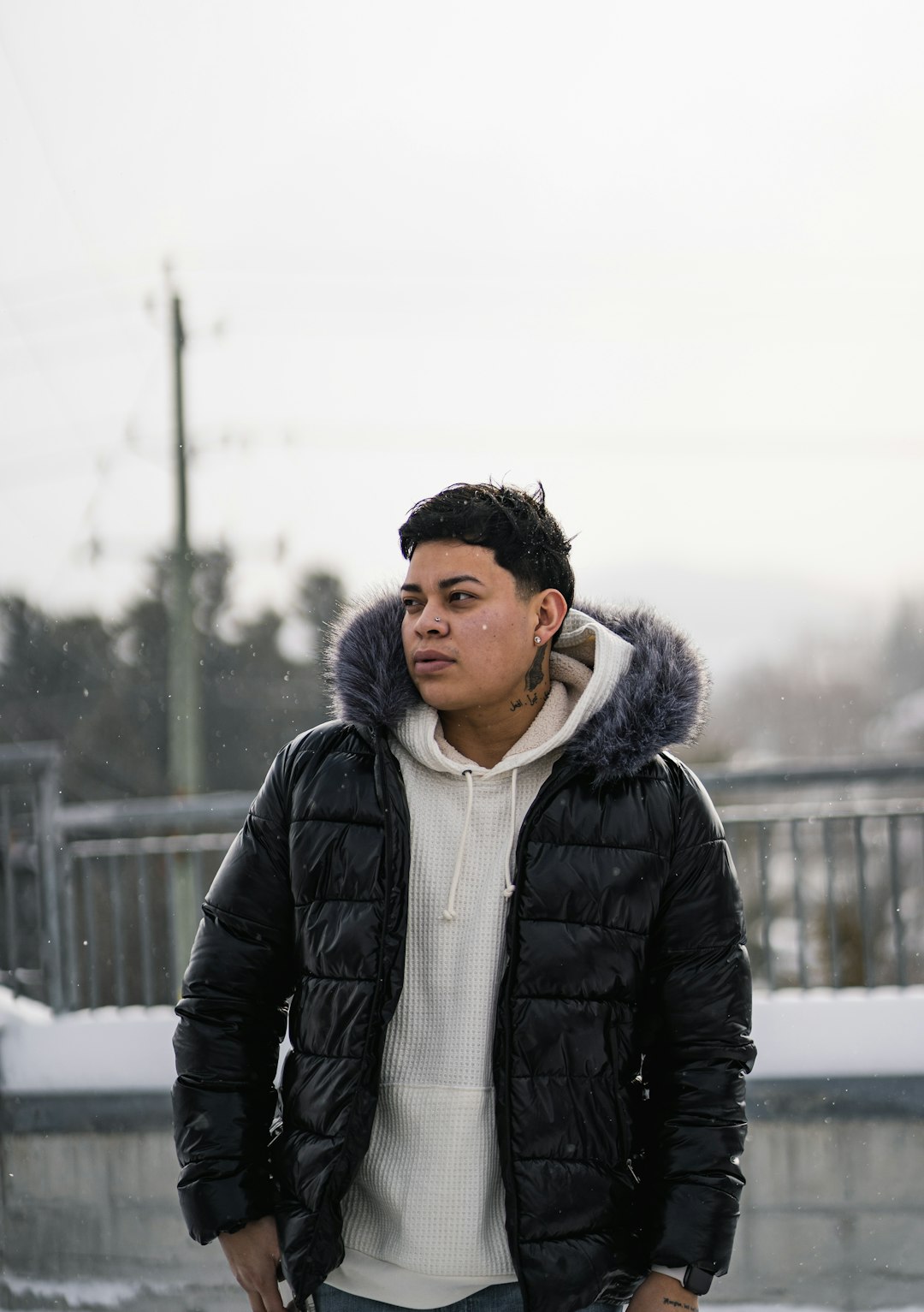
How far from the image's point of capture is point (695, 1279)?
910 mm

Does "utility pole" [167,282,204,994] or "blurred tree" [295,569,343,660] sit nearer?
"utility pole" [167,282,204,994]

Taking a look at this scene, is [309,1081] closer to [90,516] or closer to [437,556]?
[437,556]

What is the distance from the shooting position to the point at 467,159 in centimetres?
244

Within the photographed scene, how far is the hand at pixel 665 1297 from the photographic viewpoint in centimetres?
91

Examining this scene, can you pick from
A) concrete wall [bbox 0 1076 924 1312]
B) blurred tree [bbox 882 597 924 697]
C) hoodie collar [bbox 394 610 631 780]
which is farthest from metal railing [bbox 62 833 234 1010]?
blurred tree [bbox 882 597 924 697]

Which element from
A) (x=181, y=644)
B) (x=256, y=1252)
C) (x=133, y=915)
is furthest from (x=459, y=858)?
(x=133, y=915)

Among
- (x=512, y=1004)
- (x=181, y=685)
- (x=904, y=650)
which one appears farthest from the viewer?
(x=904, y=650)

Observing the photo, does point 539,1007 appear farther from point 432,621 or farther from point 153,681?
point 153,681

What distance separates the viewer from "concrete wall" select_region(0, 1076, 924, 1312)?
1910mm

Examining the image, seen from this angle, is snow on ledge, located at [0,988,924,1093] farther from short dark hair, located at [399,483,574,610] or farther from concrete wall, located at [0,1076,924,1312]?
short dark hair, located at [399,483,574,610]

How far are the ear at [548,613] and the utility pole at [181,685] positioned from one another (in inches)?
82.5

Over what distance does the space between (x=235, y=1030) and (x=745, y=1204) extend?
1.47m

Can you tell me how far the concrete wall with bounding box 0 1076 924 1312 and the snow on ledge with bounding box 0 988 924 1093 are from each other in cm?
3

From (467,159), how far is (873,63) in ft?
2.73
